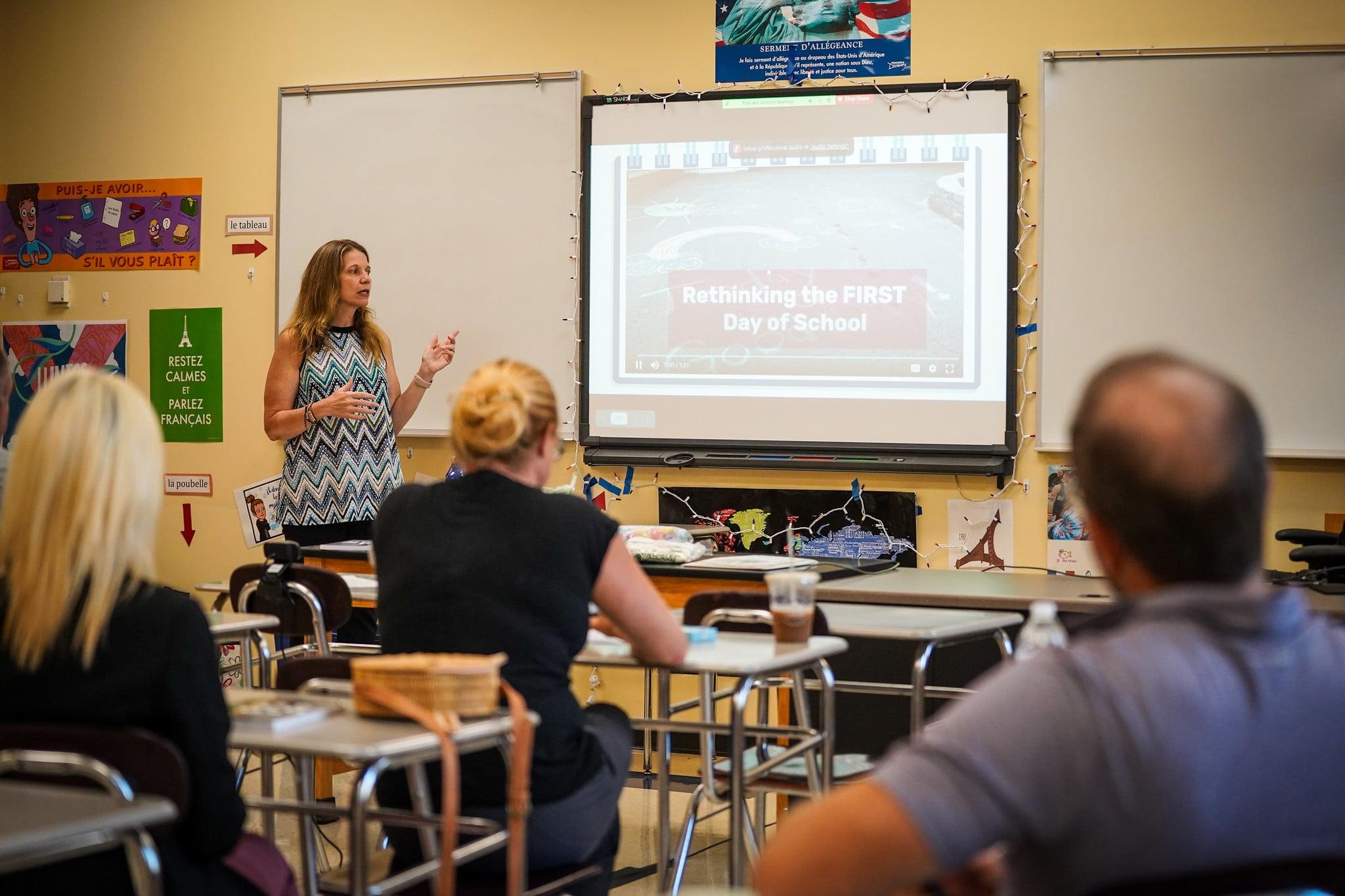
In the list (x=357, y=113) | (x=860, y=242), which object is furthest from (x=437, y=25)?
(x=860, y=242)

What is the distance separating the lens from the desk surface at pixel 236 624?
2.43m

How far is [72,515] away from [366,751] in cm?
47

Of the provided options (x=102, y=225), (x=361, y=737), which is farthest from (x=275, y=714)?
(x=102, y=225)

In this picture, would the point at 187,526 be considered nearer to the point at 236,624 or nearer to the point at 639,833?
the point at 639,833

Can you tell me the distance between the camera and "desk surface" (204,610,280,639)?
2.43 m

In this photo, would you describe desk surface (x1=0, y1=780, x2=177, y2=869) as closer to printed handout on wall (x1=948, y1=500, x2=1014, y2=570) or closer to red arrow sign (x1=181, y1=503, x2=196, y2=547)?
printed handout on wall (x1=948, y1=500, x2=1014, y2=570)

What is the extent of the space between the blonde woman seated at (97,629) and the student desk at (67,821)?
0.13 metres

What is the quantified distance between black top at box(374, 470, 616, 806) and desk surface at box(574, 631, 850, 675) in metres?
0.11

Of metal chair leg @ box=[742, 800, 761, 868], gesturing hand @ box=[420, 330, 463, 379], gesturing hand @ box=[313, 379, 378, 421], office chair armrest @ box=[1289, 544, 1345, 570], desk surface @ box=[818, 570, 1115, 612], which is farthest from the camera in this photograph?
gesturing hand @ box=[420, 330, 463, 379]

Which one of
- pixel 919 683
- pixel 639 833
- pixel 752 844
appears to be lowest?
pixel 639 833

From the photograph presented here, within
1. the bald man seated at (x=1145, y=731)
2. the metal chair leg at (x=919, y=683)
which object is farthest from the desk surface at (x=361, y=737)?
the metal chair leg at (x=919, y=683)

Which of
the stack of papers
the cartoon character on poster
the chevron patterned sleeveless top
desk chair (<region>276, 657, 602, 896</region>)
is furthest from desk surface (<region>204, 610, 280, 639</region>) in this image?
the cartoon character on poster

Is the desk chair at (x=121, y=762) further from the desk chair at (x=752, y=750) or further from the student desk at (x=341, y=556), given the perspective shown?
the student desk at (x=341, y=556)

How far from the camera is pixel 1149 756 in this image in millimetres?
899
